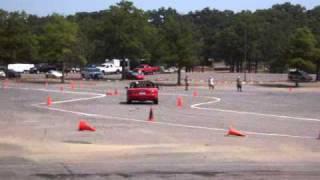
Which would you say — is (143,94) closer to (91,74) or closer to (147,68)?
(91,74)

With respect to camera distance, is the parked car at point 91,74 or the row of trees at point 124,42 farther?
the parked car at point 91,74

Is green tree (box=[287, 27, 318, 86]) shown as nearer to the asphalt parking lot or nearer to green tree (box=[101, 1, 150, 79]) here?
green tree (box=[101, 1, 150, 79])

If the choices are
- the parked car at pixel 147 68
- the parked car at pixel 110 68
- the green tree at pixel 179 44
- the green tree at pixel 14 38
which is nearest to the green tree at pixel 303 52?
the green tree at pixel 179 44

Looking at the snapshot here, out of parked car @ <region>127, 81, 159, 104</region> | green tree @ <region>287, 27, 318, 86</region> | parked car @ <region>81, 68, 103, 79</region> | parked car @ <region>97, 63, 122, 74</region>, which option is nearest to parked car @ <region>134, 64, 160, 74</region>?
parked car @ <region>97, 63, 122, 74</region>

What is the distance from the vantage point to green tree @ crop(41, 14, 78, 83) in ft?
264

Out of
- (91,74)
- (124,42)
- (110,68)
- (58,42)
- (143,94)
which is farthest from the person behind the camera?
(110,68)

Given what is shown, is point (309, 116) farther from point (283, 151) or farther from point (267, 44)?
point (267, 44)

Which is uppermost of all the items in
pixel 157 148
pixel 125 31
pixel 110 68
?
pixel 125 31

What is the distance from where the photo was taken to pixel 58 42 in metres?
80.6

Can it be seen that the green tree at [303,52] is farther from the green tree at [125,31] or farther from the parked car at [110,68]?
the parked car at [110,68]

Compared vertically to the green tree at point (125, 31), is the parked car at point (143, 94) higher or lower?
lower

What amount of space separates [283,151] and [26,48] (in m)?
70.9

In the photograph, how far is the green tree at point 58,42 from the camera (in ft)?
264

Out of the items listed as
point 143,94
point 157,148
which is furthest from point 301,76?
point 157,148
